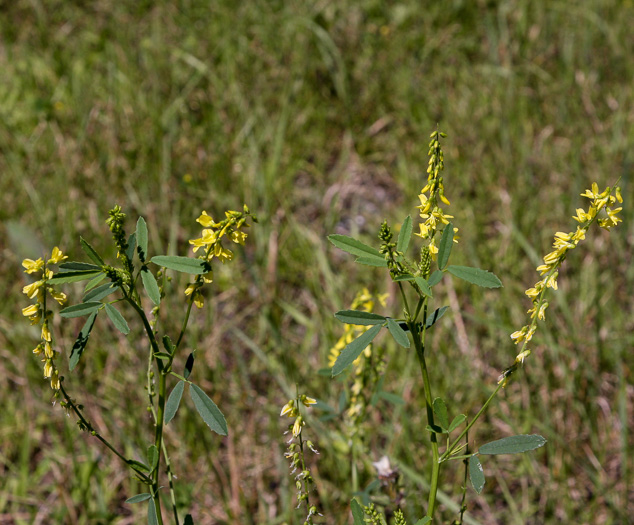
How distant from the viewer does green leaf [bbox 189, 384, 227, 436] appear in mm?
1139

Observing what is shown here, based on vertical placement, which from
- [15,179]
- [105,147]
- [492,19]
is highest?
[492,19]

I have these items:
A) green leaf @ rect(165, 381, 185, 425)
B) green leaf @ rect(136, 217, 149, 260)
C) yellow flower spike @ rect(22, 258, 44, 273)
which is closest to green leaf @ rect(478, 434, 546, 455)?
green leaf @ rect(165, 381, 185, 425)

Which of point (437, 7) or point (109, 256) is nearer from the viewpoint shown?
point (109, 256)

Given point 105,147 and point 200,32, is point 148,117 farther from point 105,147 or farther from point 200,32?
point 200,32

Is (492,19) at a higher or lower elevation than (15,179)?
higher

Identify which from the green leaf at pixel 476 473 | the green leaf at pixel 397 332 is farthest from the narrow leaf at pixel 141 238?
the green leaf at pixel 476 473

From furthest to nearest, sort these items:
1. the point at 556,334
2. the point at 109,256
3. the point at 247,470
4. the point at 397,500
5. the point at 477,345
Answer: the point at 109,256 < the point at 477,345 < the point at 556,334 < the point at 247,470 < the point at 397,500

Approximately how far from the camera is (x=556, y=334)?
2727 mm

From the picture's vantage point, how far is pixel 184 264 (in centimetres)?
118

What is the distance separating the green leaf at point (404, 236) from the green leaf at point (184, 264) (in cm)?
35

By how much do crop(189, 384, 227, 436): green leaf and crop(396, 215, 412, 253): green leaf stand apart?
17.3 inches

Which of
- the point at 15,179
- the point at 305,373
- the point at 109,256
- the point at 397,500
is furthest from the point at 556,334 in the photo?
the point at 15,179

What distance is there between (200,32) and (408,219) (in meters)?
3.79

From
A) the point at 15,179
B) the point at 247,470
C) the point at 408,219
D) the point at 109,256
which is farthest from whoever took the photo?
the point at 15,179
